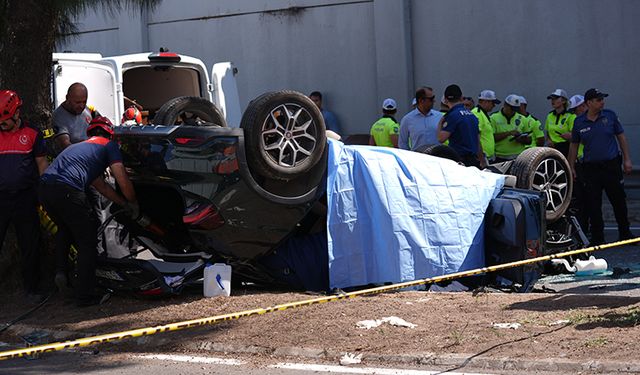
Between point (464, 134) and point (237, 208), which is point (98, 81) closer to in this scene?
point (464, 134)

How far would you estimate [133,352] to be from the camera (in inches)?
335

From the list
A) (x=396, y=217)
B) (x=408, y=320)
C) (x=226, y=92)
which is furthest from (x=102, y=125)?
(x=226, y=92)

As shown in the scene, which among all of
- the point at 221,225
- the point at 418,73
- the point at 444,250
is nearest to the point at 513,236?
the point at 444,250

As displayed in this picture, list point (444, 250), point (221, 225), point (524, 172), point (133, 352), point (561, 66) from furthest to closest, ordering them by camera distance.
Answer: point (561, 66)
point (524, 172)
point (444, 250)
point (221, 225)
point (133, 352)

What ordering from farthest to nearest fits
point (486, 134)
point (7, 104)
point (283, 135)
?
point (486, 134)
point (7, 104)
point (283, 135)

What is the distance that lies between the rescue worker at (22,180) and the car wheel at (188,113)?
1.07m

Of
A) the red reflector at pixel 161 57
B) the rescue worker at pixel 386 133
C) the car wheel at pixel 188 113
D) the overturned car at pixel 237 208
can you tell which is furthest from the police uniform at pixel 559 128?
the car wheel at pixel 188 113

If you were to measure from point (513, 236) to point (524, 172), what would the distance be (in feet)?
3.63

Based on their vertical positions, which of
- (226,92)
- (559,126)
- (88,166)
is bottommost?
(559,126)

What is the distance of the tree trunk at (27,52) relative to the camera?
1073cm

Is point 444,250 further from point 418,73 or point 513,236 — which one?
point 418,73

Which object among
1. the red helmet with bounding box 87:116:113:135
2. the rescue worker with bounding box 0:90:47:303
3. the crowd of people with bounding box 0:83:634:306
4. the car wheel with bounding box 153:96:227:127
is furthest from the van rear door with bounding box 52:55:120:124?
the red helmet with bounding box 87:116:113:135

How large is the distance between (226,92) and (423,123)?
2331 mm

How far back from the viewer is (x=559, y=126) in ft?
55.4
